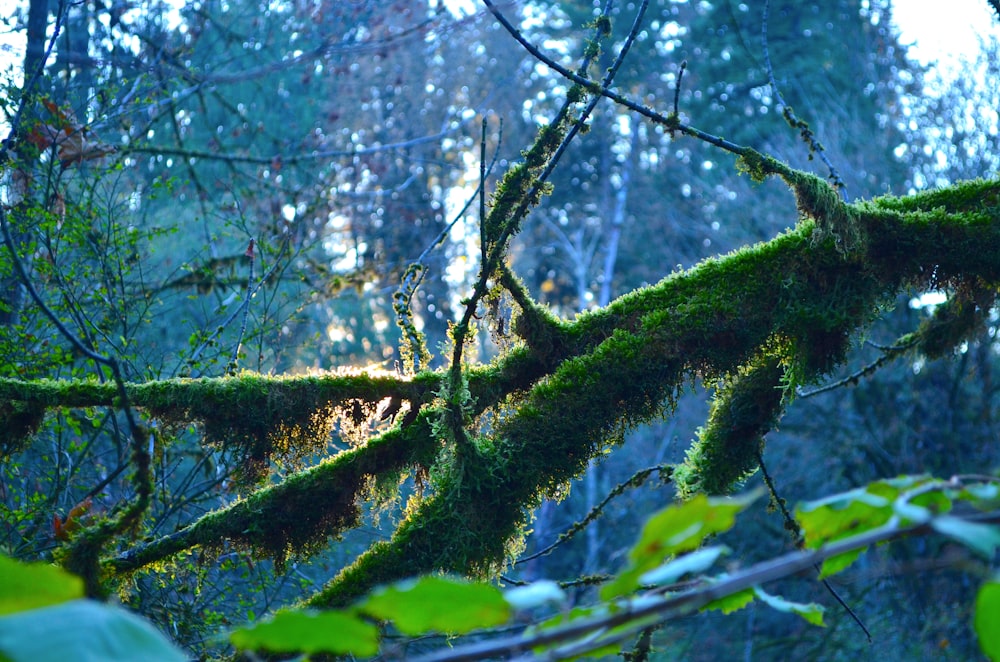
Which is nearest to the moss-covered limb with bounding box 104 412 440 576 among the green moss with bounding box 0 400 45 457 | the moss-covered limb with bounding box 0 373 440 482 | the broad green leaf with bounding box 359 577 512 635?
the moss-covered limb with bounding box 0 373 440 482

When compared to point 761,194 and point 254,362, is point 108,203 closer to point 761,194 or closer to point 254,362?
point 254,362

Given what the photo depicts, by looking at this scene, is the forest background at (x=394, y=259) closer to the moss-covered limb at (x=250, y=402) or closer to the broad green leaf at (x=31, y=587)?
the moss-covered limb at (x=250, y=402)

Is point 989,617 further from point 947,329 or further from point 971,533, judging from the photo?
point 947,329

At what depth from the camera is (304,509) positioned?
3238 millimetres

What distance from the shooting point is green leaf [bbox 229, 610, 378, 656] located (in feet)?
2.12

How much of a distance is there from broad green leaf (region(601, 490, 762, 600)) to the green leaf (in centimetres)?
21

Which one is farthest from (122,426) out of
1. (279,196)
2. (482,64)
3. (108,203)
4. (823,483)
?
(482,64)

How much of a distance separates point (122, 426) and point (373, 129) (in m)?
12.2

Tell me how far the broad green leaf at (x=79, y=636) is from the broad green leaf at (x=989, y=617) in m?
0.57

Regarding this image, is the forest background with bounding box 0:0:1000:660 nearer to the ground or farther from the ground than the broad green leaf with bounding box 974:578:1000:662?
farther from the ground

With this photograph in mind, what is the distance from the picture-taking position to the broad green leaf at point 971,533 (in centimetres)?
64

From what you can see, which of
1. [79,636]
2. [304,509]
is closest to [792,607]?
[79,636]

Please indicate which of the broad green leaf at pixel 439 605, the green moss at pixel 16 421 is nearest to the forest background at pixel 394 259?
the green moss at pixel 16 421

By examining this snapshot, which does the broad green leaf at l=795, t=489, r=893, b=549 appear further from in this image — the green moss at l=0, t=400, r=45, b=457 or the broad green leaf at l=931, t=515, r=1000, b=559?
the green moss at l=0, t=400, r=45, b=457
